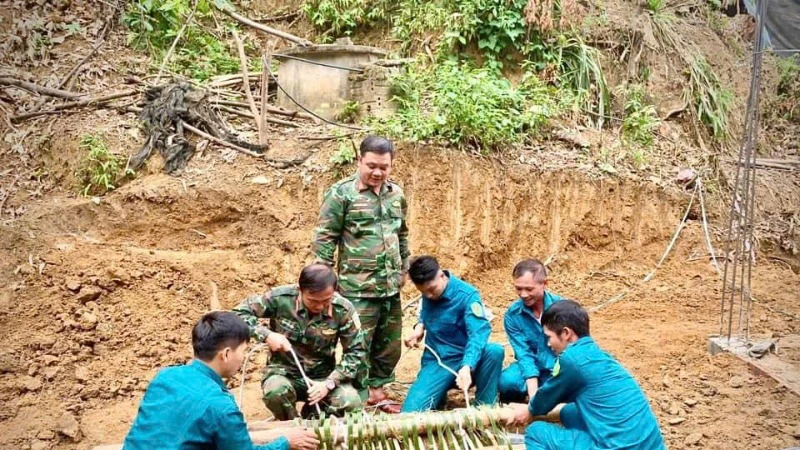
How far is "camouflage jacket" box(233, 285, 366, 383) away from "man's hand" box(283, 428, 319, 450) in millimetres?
585

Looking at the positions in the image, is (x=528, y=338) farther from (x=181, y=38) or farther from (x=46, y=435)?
(x=181, y=38)

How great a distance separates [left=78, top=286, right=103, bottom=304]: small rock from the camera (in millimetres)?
5797

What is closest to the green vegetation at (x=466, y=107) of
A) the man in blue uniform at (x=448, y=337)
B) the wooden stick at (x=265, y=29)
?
the wooden stick at (x=265, y=29)

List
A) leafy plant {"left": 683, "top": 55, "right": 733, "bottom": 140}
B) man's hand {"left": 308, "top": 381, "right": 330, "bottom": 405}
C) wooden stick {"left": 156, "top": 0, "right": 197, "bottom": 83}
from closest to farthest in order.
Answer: man's hand {"left": 308, "top": 381, "right": 330, "bottom": 405} < wooden stick {"left": 156, "top": 0, "right": 197, "bottom": 83} < leafy plant {"left": 683, "top": 55, "right": 733, "bottom": 140}

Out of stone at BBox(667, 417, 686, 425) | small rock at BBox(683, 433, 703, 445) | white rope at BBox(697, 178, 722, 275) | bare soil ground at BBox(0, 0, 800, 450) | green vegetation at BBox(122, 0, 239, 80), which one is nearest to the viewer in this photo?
small rock at BBox(683, 433, 703, 445)

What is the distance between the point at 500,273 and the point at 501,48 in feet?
9.85

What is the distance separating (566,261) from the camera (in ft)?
24.8

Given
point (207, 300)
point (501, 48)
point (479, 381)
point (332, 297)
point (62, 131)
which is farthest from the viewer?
point (501, 48)

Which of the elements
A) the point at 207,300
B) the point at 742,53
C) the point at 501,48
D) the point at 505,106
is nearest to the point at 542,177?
the point at 505,106

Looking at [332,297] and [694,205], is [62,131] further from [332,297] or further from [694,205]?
[694,205]

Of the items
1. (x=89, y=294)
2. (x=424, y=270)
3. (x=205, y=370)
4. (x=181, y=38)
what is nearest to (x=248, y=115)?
(x=181, y=38)

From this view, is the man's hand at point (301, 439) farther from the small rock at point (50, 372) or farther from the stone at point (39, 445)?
the small rock at point (50, 372)

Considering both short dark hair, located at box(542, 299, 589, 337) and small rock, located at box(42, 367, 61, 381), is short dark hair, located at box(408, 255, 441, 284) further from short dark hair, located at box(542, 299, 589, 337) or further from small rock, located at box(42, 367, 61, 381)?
→ small rock, located at box(42, 367, 61, 381)

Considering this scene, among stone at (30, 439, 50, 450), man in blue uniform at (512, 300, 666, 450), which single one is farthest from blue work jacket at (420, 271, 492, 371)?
stone at (30, 439, 50, 450)
